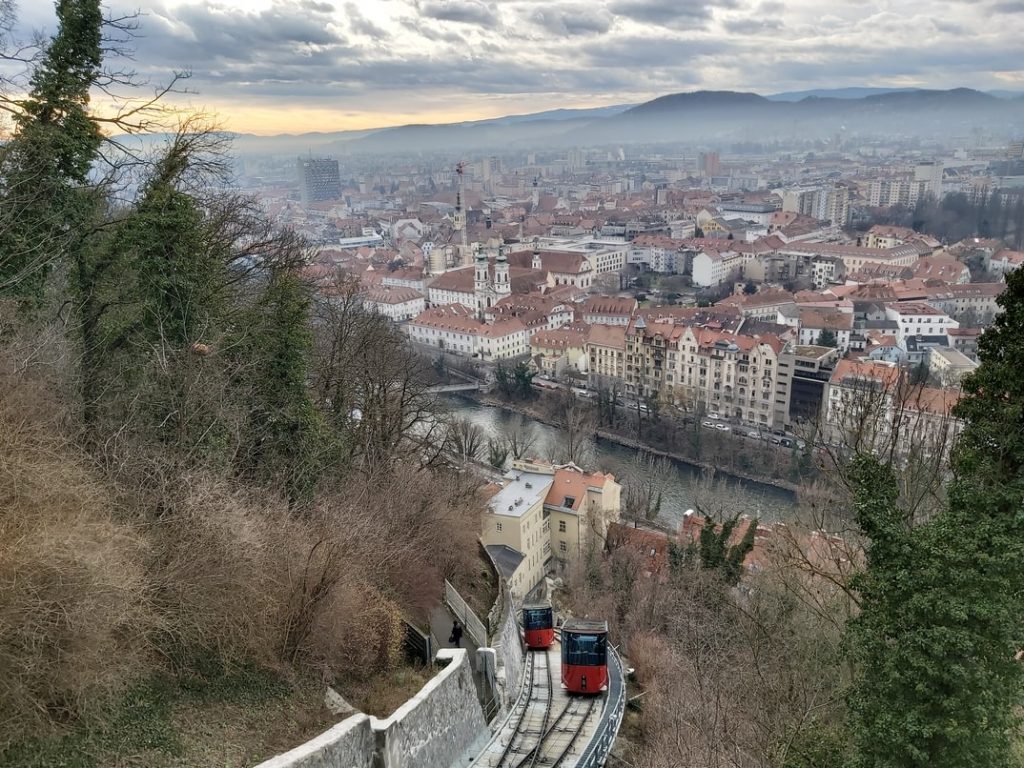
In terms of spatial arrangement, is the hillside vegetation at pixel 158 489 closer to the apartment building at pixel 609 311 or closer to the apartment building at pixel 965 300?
the apartment building at pixel 609 311

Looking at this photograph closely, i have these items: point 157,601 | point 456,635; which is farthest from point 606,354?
point 157,601

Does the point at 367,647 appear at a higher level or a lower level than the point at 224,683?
lower

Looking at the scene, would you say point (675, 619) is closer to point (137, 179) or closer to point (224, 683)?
point (224, 683)

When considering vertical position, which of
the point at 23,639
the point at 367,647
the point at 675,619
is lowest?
the point at 675,619

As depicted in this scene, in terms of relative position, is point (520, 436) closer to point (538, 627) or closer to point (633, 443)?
point (633, 443)

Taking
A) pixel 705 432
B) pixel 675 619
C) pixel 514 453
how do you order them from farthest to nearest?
pixel 705 432, pixel 514 453, pixel 675 619

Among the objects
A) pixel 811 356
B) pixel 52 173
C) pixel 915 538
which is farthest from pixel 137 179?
pixel 811 356

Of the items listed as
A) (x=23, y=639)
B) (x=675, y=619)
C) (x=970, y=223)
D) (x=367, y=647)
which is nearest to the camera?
(x=23, y=639)
